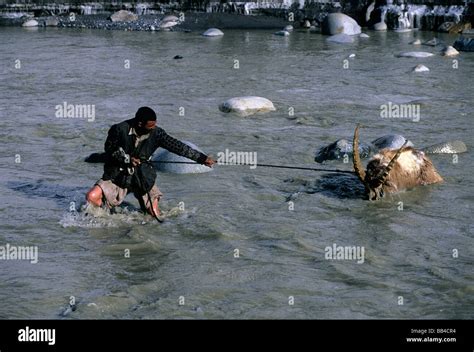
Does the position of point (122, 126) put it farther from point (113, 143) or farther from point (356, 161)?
point (356, 161)

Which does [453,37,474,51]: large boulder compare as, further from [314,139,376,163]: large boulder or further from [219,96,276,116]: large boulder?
[314,139,376,163]: large boulder

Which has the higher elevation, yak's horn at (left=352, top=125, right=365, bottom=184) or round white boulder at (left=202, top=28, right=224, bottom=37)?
yak's horn at (left=352, top=125, right=365, bottom=184)

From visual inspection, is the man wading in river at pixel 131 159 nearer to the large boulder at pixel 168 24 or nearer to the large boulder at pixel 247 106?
the large boulder at pixel 247 106

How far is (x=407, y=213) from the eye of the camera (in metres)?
9.28

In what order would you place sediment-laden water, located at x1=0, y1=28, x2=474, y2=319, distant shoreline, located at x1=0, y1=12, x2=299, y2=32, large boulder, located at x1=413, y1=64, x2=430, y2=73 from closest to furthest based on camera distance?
sediment-laden water, located at x1=0, y1=28, x2=474, y2=319 < large boulder, located at x1=413, y1=64, x2=430, y2=73 < distant shoreline, located at x1=0, y1=12, x2=299, y2=32

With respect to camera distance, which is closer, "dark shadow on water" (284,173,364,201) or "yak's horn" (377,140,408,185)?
"yak's horn" (377,140,408,185)

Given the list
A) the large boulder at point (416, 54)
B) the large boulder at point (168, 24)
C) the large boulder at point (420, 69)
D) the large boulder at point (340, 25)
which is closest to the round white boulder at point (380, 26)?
the large boulder at point (340, 25)

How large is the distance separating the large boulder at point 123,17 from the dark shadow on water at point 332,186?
874 inches

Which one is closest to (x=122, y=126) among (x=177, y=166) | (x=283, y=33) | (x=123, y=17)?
(x=177, y=166)

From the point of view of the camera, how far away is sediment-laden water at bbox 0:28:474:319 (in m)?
6.96

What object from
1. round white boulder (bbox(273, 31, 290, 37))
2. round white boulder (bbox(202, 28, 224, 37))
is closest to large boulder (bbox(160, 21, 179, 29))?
round white boulder (bbox(202, 28, 224, 37))

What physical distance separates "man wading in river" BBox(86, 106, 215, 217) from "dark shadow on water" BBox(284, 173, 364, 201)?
1.82 meters

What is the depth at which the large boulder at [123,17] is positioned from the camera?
1245 inches

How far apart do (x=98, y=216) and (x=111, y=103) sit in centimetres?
757
